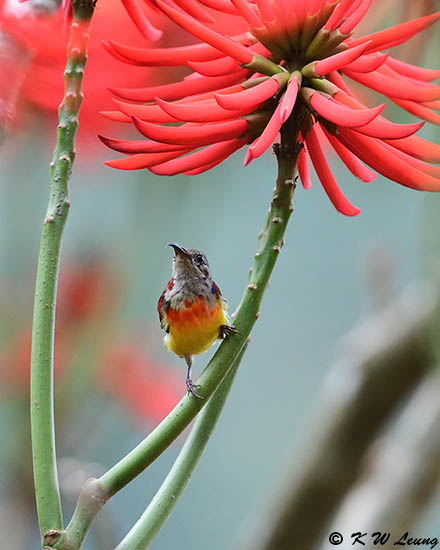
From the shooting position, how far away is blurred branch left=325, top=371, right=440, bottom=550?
2.50 feet

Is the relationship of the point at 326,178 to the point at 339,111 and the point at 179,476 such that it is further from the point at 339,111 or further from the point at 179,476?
the point at 179,476

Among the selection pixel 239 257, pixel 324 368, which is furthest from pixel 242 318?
pixel 324 368

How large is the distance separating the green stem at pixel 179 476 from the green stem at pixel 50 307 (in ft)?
0.13

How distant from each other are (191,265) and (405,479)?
321 mm

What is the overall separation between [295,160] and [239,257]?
68cm

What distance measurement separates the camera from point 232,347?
371 millimetres

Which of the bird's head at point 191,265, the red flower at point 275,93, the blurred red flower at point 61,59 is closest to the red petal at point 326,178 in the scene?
the red flower at point 275,93

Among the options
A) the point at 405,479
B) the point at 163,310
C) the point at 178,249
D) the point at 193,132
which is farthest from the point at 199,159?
the point at 405,479

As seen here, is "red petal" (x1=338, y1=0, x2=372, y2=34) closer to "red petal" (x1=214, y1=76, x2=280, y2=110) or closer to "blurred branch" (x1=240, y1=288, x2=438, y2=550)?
"red petal" (x1=214, y1=76, x2=280, y2=110)

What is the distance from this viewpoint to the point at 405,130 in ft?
1.07

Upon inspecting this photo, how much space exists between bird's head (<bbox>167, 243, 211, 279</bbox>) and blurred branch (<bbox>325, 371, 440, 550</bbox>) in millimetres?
255

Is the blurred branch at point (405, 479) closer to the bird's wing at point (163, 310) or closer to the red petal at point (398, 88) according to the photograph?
the bird's wing at point (163, 310)
